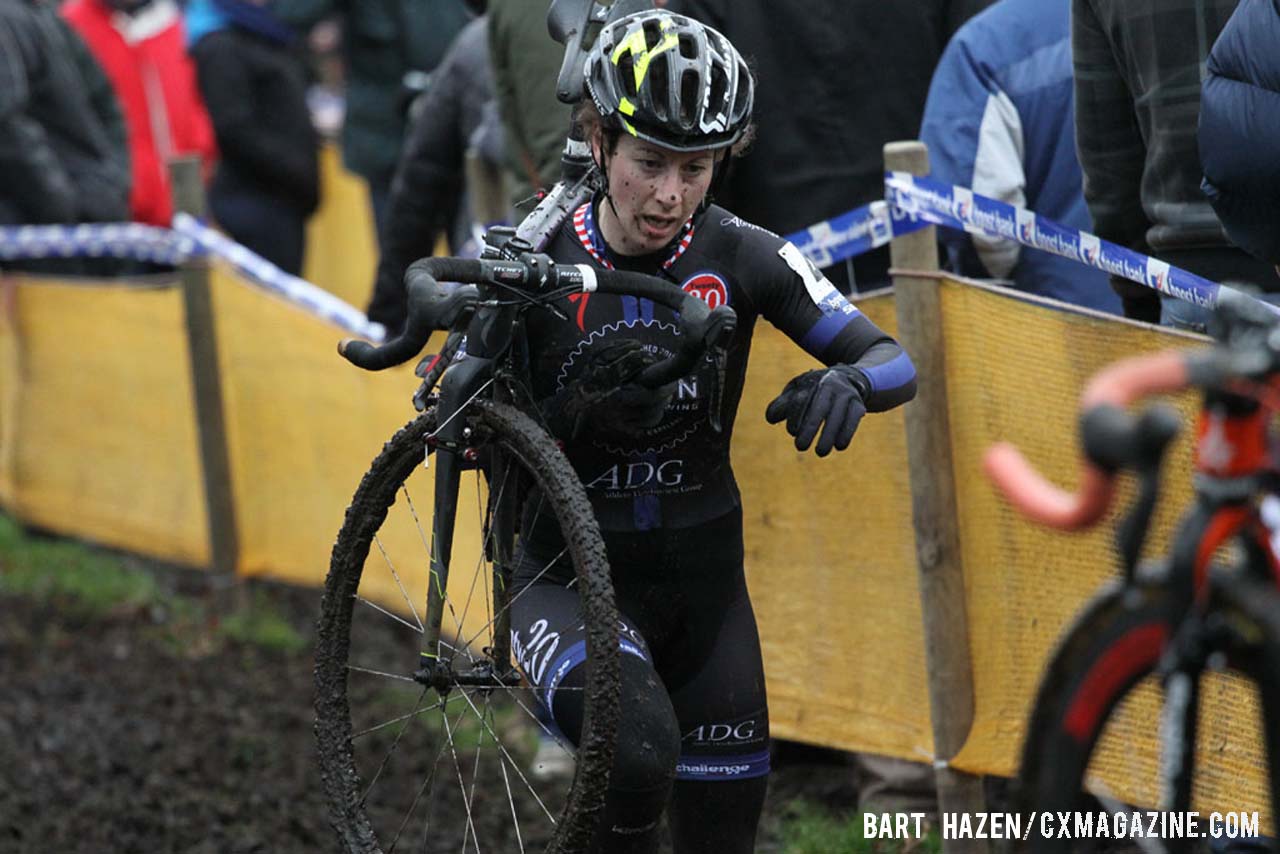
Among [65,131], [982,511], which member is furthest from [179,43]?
[982,511]

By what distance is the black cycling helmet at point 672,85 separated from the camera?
14.0 feet

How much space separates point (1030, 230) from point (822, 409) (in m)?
1.54

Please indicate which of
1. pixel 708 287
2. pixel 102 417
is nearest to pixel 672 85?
pixel 708 287

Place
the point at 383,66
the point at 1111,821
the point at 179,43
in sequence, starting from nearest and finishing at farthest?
the point at 1111,821 → the point at 383,66 → the point at 179,43

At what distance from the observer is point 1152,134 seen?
4.96 metres

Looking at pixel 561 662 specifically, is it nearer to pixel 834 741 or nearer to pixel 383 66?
pixel 834 741

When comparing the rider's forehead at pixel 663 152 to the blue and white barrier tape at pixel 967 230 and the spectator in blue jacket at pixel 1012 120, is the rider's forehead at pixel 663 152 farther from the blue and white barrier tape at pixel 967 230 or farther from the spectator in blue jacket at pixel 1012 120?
the spectator in blue jacket at pixel 1012 120

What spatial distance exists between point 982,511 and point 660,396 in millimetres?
1534

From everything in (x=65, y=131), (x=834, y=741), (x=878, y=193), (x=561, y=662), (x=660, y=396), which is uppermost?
(x=65, y=131)

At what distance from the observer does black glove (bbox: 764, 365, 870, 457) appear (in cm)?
405

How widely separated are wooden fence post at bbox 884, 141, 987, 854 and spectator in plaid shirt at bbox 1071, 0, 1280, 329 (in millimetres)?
506

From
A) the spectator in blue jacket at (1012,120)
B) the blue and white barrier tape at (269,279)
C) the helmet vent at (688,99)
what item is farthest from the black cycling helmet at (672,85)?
the blue and white barrier tape at (269,279)

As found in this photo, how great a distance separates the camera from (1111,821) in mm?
5086

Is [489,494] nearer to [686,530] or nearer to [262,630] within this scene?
[686,530]
